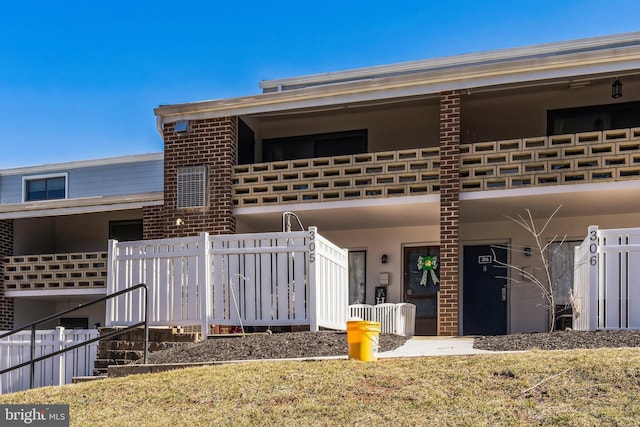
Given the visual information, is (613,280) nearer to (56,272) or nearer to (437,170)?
(437,170)

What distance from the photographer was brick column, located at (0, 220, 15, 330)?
18.8m

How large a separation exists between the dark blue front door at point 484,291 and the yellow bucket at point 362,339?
27.5 ft

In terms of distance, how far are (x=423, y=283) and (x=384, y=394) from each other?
399 inches

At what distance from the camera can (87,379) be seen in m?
9.85

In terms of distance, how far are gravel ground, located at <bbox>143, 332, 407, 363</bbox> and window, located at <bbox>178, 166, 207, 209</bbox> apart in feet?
20.0

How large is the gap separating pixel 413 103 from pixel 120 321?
8.09 meters

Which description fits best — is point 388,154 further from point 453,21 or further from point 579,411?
point 579,411

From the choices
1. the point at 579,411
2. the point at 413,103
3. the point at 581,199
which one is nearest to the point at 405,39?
the point at 413,103

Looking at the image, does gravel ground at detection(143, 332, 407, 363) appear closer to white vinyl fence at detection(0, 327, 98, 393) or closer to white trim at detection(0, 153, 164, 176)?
white vinyl fence at detection(0, 327, 98, 393)

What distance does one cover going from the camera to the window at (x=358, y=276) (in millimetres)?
17203

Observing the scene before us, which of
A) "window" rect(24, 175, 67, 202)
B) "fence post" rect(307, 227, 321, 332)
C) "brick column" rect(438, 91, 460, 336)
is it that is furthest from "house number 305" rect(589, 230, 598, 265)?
"window" rect(24, 175, 67, 202)

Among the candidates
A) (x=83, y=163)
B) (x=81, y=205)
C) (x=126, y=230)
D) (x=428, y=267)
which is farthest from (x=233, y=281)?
(x=83, y=163)

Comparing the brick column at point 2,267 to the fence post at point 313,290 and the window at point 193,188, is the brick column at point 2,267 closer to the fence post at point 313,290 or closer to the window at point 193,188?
the window at point 193,188

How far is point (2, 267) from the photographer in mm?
18984
